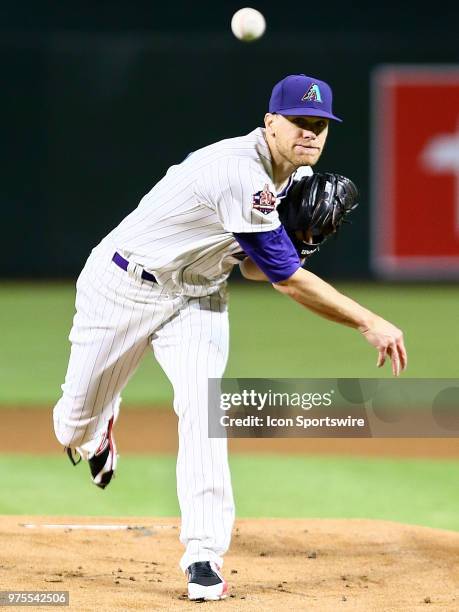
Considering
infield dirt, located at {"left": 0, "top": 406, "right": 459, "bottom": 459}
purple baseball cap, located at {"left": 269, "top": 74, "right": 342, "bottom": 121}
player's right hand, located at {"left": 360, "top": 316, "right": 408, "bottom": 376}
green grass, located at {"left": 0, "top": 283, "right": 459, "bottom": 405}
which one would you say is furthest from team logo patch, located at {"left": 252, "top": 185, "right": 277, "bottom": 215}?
green grass, located at {"left": 0, "top": 283, "right": 459, "bottom": 405}

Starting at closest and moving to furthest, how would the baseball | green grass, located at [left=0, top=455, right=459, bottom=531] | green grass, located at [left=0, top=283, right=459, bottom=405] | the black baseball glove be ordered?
the black baseball glove, the baseball, green grass, located at [left=0, top=455, right=459, bottom=531], green grass, located at [left=0, top=283, right=459, bottom=405]

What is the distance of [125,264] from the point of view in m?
4.84

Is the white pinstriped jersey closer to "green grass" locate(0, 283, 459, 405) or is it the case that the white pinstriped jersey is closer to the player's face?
the player's face

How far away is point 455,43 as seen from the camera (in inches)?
608

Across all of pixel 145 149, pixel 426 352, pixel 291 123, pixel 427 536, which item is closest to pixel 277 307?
pixel 145 149

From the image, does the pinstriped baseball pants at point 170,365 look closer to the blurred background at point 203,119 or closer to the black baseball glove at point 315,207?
the black baseball glove at point 315,207

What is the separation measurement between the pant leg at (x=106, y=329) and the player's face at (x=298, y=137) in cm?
79

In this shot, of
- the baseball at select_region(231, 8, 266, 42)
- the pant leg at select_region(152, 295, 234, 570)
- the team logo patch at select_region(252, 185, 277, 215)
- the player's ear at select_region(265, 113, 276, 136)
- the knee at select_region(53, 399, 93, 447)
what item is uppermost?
the baseball at select_region(231, 8, 266, 42)

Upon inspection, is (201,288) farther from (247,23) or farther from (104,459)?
(247,23)

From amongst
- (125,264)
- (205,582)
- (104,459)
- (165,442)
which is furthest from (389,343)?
(165,442)

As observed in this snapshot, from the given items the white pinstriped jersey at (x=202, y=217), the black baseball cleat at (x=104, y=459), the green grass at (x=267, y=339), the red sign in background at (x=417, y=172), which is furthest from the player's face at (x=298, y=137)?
the red sign in background at (x=417, y=172)

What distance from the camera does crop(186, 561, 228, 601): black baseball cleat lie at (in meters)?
4.30

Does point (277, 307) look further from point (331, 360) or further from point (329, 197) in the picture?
point (329, 197)

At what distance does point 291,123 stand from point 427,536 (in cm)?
211
